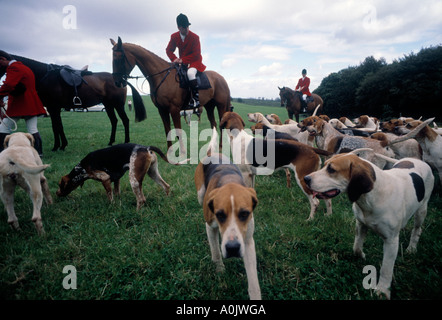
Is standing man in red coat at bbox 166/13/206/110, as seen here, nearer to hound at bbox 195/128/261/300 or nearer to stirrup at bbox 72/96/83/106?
stirrup at bbox 72/96/83/106

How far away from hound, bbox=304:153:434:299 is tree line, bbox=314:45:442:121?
23.0 metres

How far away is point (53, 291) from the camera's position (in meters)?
2.33

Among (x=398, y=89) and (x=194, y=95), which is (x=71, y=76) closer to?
(x=194, y=95)

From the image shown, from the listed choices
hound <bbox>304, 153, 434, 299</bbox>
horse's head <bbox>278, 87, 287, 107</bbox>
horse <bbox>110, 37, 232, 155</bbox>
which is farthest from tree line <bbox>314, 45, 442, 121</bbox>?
hound <bbox>304, 153, 434, 299</bbox>

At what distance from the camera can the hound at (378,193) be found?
2.30 meters

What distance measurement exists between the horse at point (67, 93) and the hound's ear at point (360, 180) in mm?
7466

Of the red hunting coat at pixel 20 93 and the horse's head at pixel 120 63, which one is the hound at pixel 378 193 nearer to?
the horse's head at pixel 120 63

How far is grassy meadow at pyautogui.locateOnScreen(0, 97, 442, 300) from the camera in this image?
92.7 inches

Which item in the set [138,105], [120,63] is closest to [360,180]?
[120,63]

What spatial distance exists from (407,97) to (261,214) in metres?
26.7

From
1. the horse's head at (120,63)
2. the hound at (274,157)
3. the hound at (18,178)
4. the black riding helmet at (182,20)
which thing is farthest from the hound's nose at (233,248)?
the black riding helmet at (182,20)

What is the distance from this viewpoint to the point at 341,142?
17.2 ft

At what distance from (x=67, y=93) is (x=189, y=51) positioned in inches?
182
